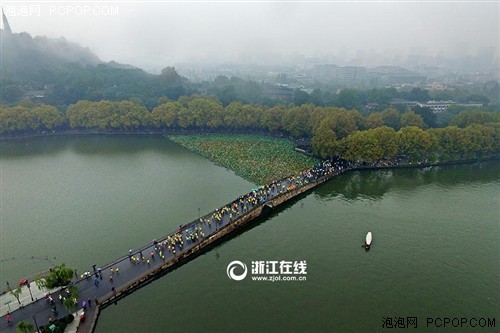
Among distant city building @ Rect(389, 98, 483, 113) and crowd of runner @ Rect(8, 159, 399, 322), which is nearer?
crowd of runner @ Rect(8, 159, 399, 322)

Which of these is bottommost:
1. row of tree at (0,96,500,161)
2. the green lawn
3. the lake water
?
the lake water

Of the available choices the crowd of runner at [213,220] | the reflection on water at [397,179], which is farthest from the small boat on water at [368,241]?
the crowd of runner at [213,220]

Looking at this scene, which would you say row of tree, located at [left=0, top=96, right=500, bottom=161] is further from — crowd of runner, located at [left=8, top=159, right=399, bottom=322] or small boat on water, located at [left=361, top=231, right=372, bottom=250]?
small boat on water, located at [left=361, top=231, right=372, bottom=250]

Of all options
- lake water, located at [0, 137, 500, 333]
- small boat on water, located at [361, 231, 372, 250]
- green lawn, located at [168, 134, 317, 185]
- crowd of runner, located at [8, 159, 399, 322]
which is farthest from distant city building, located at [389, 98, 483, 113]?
small boat on water, located at [361, 231, 372, 250]

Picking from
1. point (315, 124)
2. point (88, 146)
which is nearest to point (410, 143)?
point (315, 124)

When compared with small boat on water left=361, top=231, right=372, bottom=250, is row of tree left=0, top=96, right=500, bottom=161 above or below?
above

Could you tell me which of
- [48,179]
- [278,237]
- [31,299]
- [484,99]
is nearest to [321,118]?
[278,237]

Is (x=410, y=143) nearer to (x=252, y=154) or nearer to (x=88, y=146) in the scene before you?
(x=252, y=154)
